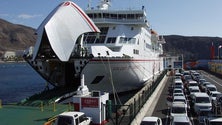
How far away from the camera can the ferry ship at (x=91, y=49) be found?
1972 centimetres

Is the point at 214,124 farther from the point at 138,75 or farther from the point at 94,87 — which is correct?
the point at 138,75

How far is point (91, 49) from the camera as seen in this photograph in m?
21.8

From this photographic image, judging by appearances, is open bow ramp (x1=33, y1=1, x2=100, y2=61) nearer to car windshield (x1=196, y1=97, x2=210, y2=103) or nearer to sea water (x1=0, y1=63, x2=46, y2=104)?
car windshield (x1=196, y1=97, x2=210, y2=103)

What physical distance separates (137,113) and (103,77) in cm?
875

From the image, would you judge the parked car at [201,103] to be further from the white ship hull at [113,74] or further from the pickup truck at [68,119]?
the pickup truck at [68,119]

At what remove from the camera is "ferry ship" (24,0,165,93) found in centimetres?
1972

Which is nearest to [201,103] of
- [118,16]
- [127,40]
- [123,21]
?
[127,40]

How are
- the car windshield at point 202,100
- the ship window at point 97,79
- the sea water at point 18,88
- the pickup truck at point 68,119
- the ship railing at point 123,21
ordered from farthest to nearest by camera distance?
the sea water at point 18,88 → the ship railing at point 123,21 → the ship window at point 97,79 → the car windshield at point 202,100 → the pickup truck at point 68,119

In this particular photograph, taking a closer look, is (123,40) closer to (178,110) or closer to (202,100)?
(202,100)

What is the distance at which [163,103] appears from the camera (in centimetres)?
2331

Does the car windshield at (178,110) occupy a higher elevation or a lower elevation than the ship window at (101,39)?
lower

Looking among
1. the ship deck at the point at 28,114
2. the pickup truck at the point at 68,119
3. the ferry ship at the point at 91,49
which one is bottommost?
Answer: the ship deck at the point at 28,114

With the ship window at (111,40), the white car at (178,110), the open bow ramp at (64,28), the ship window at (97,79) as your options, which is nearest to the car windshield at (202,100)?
the white car at (178,110)

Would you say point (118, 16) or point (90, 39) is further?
point (118, 16)
